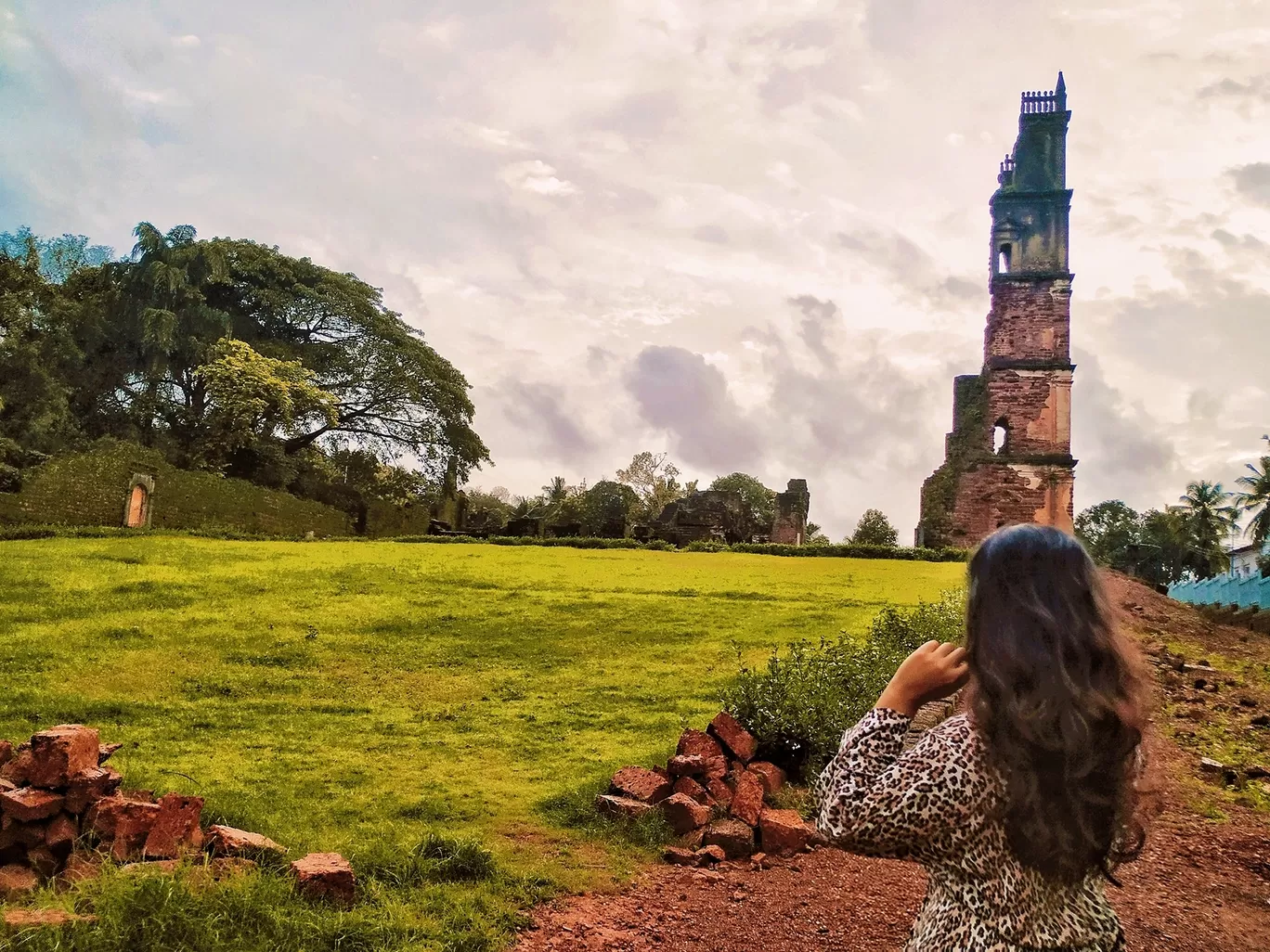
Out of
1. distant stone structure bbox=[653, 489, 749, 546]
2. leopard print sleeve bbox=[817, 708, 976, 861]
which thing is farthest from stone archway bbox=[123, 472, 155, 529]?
leopard print sleeve bbox=[817, 708, 976, 861]

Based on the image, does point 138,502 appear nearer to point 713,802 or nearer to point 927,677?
point 713,802

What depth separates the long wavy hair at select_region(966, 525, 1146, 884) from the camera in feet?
5.60

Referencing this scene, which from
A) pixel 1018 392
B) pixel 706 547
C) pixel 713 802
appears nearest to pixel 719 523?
pixel 706 547

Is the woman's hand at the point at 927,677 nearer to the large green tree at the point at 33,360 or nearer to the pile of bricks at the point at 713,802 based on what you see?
the pile of bricks at the point at 713,802

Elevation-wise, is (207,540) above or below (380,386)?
below

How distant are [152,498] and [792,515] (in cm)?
1573

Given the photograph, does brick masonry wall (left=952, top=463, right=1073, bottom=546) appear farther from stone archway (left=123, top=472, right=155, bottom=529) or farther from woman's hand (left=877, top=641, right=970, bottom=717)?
woman's hand (left=877, top=641, right=970, bottom=717)

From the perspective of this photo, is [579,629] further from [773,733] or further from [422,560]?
[422,560]

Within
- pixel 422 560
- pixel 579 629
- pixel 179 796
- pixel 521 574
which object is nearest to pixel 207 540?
pixel 422 560

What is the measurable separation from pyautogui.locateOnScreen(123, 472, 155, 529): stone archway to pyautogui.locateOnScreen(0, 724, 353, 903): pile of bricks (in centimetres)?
1741

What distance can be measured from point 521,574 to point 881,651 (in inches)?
283

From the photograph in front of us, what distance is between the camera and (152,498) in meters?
20.7

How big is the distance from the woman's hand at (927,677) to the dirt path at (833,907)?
2037mm

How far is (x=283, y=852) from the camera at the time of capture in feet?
13.0
